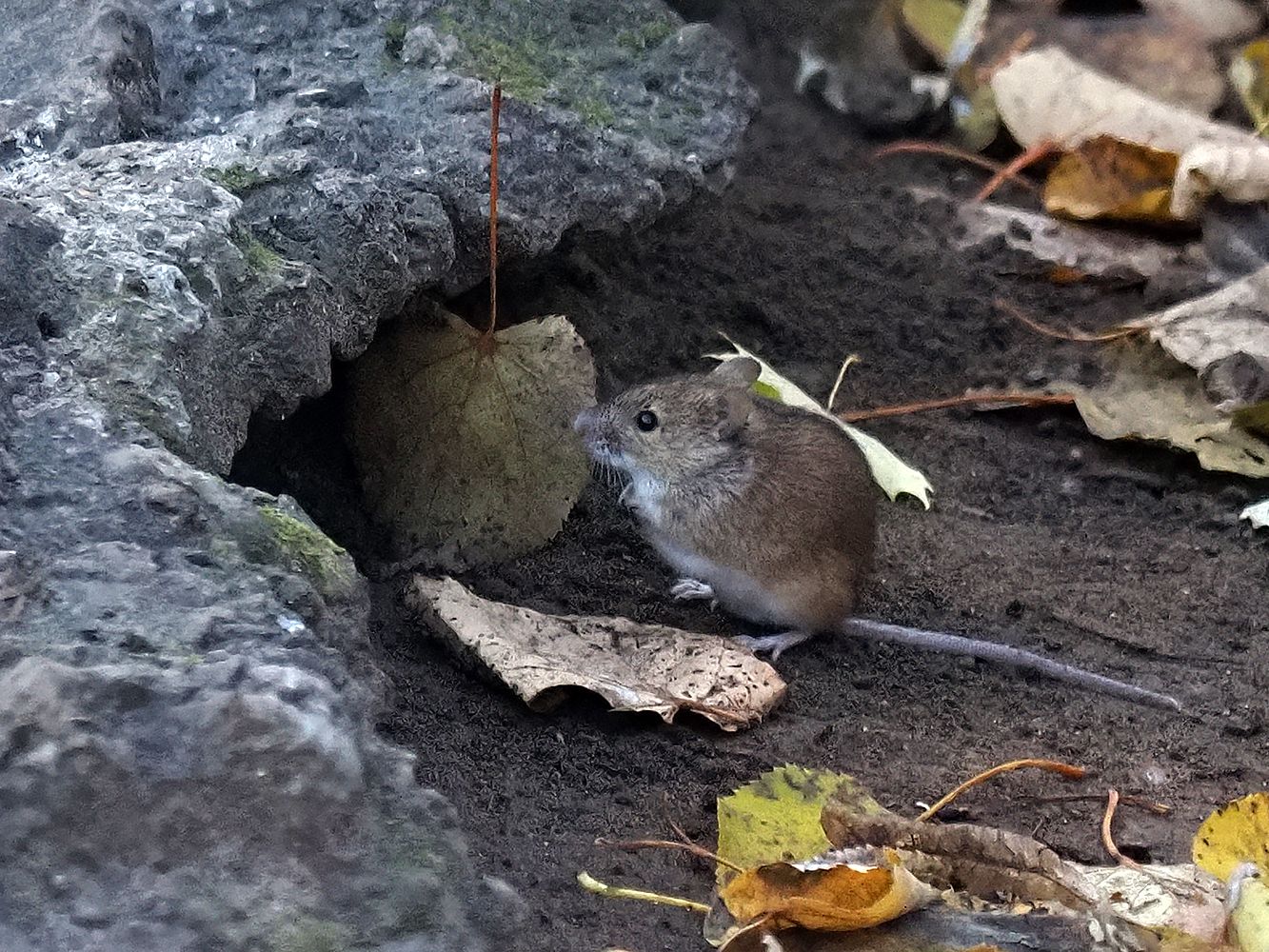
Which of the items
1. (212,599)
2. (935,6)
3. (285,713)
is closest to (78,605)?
(212,599)

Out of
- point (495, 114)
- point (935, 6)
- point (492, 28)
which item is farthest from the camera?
point (935, 6)

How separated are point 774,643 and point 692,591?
0.91 feet

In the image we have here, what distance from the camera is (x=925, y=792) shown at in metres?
2.73

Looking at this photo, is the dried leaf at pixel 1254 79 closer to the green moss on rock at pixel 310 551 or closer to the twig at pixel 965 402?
the twig at pixel 965 402

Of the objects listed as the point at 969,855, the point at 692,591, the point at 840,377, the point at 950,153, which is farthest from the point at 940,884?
the point at 950,153

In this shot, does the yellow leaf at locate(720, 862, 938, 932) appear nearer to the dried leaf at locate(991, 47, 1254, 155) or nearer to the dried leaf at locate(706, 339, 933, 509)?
the dried leaf at locate(706, 339, 933, 509)

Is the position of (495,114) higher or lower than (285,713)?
higher

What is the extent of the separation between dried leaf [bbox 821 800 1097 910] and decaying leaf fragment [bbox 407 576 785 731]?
1.65 ft

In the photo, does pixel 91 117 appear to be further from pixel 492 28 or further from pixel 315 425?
pixel 492 28

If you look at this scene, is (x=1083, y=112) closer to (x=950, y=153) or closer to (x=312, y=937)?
(x=950, y=153)

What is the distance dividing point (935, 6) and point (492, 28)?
325 centimetres

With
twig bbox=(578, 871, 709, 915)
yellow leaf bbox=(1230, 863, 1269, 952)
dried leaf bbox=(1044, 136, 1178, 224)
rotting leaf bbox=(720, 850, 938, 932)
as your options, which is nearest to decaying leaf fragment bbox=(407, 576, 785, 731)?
twig bbox=(578, 871, 709, 915)

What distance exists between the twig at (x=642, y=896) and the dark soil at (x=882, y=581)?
3 cm

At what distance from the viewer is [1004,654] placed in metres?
3.37
